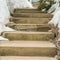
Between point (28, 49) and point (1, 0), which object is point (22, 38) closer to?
point (28, 49)

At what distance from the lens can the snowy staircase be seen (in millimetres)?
2518

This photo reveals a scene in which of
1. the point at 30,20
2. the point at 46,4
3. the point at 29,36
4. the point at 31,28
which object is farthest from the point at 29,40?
the point at 46,4

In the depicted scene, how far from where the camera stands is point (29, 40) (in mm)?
2957

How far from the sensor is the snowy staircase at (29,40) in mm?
2518

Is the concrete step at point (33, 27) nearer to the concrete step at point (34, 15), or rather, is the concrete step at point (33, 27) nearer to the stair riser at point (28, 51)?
the concrete step at point (34, 15)

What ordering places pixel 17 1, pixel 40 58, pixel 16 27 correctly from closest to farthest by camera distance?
1. pixel 40 58
2. pixel 16 27
3. pixel 17 1

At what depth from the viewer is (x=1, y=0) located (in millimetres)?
3492

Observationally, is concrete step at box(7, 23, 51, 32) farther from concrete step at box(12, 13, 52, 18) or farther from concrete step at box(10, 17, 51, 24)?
concrete step at box(12, 13, 52, 18)

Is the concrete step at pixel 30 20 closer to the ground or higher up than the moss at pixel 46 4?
closer to the ground

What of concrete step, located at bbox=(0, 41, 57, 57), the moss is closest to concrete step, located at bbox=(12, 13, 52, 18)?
the moss

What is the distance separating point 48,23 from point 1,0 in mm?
912

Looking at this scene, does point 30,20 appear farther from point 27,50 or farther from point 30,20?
point 27,50

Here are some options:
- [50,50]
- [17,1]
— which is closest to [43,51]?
[50,50]

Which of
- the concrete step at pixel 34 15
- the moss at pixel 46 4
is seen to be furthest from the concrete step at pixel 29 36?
the moss at pixel 46 4
